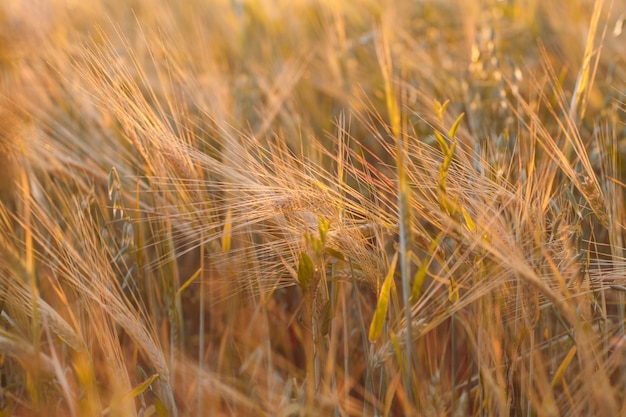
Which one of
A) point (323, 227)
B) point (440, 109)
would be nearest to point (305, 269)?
point (323, 227)

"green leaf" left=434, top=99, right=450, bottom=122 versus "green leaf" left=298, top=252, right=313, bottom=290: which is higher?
"green leaf" left=434, top=99, right=450, bottom=122

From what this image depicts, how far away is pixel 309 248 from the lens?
746 mm

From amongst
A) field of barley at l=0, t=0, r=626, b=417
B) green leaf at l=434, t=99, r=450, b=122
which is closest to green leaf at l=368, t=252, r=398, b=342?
field of barley at l=0, t=0, r=626, b=417

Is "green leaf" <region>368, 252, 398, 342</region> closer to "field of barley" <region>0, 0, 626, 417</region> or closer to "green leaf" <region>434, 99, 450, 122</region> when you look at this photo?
"field of barley" <region>0, 0, 626, 417</region>

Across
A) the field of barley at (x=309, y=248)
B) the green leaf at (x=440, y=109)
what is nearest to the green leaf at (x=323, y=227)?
the field of barley at (x=309, y=248)

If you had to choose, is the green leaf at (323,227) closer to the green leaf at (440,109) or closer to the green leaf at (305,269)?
the green leaf at (305,269)

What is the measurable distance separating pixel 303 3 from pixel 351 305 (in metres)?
1.40

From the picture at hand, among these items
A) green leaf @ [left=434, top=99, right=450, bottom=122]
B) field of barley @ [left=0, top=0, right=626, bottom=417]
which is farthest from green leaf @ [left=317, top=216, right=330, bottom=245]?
green leaf @ [left=434, top=99, right=450, bottom=122]

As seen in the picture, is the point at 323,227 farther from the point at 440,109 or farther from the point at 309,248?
the point at 440,109

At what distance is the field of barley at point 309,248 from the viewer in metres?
0.73

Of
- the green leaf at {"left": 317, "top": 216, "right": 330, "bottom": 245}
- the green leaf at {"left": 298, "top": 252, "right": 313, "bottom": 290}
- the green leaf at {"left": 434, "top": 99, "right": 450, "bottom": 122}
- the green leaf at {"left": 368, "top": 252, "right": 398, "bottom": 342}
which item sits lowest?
the green leaf at {"left": 368, "top": 252, "right": 398, "bottom": 342}

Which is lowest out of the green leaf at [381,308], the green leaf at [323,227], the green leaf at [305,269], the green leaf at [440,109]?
the green leaf at [381,308]

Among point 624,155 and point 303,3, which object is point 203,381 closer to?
point 624,155

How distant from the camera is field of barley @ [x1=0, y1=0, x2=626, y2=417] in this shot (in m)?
0.73
